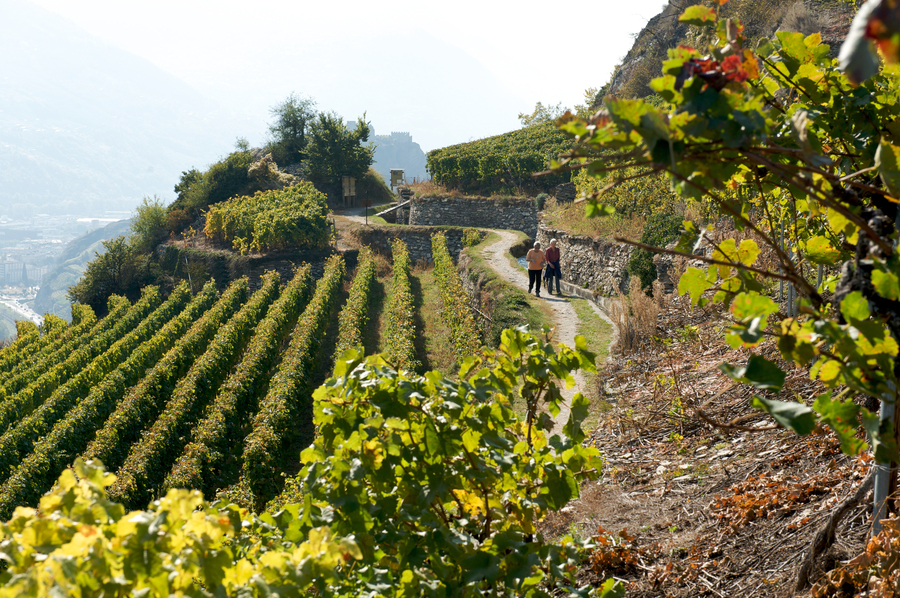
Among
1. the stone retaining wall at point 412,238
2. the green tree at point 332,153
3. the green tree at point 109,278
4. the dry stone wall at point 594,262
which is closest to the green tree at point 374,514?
the dry stone wall at point 594,262

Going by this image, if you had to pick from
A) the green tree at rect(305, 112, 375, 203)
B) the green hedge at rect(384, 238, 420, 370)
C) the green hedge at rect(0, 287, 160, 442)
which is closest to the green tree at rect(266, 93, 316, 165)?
the green tree at rect(305, 112, 375, 203)

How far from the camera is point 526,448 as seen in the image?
235cm

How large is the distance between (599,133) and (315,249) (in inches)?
983

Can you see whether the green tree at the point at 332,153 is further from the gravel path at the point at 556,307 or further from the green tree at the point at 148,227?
the gravel path at the point at 556,307

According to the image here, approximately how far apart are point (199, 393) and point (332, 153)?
2731cm

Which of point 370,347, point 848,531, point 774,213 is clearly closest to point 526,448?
point 848,531

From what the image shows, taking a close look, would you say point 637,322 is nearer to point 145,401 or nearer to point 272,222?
point 145,401

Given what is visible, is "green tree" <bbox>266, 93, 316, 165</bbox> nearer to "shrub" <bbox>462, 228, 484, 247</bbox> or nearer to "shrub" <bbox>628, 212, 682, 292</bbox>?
"shrub" <bbox>462, 228, 484, 247</bbox>

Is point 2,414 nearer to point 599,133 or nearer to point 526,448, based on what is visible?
point 526,448

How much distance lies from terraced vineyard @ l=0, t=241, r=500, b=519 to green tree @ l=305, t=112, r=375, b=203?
18.3 meters

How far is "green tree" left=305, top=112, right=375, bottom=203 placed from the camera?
3725 cm

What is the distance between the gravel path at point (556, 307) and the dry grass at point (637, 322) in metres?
0.81

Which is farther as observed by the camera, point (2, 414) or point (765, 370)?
point (2, 414)

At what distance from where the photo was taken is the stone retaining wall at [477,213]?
2595cm
